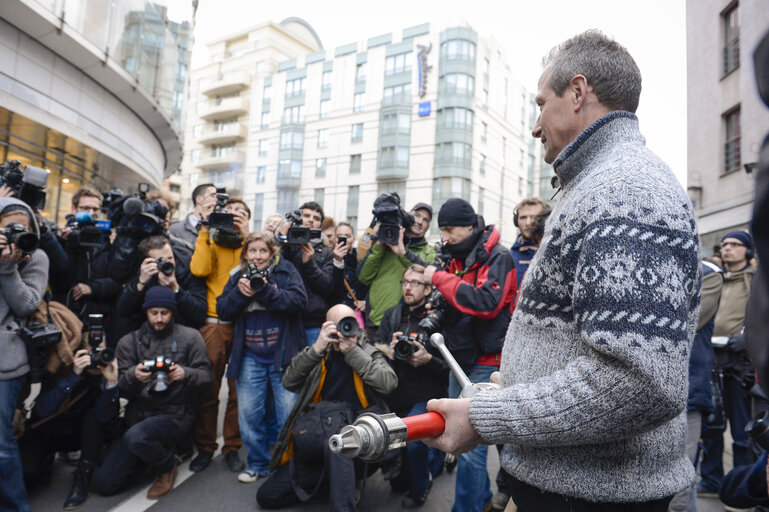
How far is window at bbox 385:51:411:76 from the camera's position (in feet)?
110

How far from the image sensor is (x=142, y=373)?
3994mm

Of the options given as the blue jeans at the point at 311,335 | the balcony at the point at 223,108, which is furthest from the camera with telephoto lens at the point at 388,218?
the balcony at the point at 223,108

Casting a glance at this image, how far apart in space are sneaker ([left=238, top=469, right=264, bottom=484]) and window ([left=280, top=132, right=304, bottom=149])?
34566 millimetres

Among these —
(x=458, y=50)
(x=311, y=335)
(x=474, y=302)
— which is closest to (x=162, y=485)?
(x=311, y=335)

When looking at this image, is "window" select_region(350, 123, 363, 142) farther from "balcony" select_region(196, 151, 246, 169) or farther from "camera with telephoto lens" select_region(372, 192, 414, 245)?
"camera with telephoto lens" select_region(372, 192, 414, 245)

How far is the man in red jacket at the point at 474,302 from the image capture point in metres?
3.41

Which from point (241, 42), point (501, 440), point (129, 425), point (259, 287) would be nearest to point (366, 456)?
point (501, 440)

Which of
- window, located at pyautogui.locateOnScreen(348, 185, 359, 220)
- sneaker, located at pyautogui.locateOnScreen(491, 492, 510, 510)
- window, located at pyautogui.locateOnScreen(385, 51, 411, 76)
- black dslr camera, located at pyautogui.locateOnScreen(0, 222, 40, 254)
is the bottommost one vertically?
sneaker, located at pyautogui.locateOnScreen(491, 492, 510, 510)

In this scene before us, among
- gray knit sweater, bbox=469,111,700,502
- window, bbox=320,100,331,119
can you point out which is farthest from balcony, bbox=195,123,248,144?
gray knit sweater, bbox=469,111,700,502

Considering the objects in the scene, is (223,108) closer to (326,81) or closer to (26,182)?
(326,81)

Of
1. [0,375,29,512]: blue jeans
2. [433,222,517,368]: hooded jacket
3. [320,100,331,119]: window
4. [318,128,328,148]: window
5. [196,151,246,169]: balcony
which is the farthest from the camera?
Result: [196,151,246,169]: balcony

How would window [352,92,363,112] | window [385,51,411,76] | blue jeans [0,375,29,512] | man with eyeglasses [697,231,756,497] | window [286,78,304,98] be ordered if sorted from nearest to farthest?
blue jeans [0,375,29,512] → man with eyeglasses [697,231,756,497] → window [385,51,411,76] → window [352,92,363,112] → window [286,78,304,98]

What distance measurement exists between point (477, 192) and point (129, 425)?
98.6 feet

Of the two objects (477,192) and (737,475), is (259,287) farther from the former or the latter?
(477,192)
